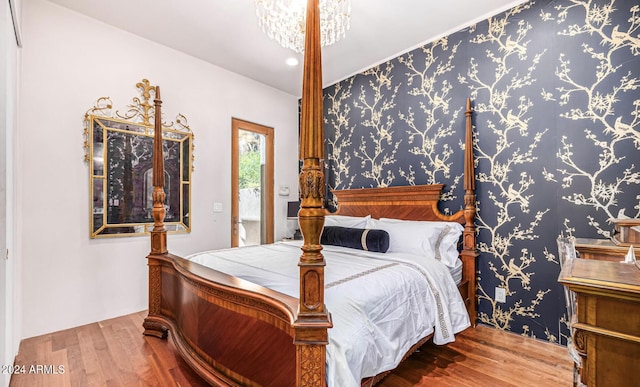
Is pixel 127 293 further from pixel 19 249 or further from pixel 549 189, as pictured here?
pixel 549 189

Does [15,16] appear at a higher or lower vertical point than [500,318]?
higher

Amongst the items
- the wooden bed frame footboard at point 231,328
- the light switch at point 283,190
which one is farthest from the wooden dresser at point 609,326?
the light switch at point 283,190

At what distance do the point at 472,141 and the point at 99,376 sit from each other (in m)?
3.51

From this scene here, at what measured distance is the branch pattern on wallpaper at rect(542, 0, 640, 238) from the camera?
2.07m

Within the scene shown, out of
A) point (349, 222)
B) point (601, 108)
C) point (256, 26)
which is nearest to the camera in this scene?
point (601, 108)

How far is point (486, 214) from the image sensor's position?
2727 mm

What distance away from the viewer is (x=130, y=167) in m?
2.97

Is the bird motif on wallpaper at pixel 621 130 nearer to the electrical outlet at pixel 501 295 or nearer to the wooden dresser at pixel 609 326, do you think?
the electrical outlet at pixel 501 295

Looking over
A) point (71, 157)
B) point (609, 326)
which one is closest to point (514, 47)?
point (609, 326)

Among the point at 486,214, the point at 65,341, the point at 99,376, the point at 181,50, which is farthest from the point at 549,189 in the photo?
the point at 65,341

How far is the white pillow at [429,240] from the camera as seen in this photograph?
2.59 metres

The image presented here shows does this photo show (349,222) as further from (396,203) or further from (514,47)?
(514,47)

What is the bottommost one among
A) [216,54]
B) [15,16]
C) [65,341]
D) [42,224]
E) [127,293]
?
[65,341]

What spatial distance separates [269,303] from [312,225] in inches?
19.5
